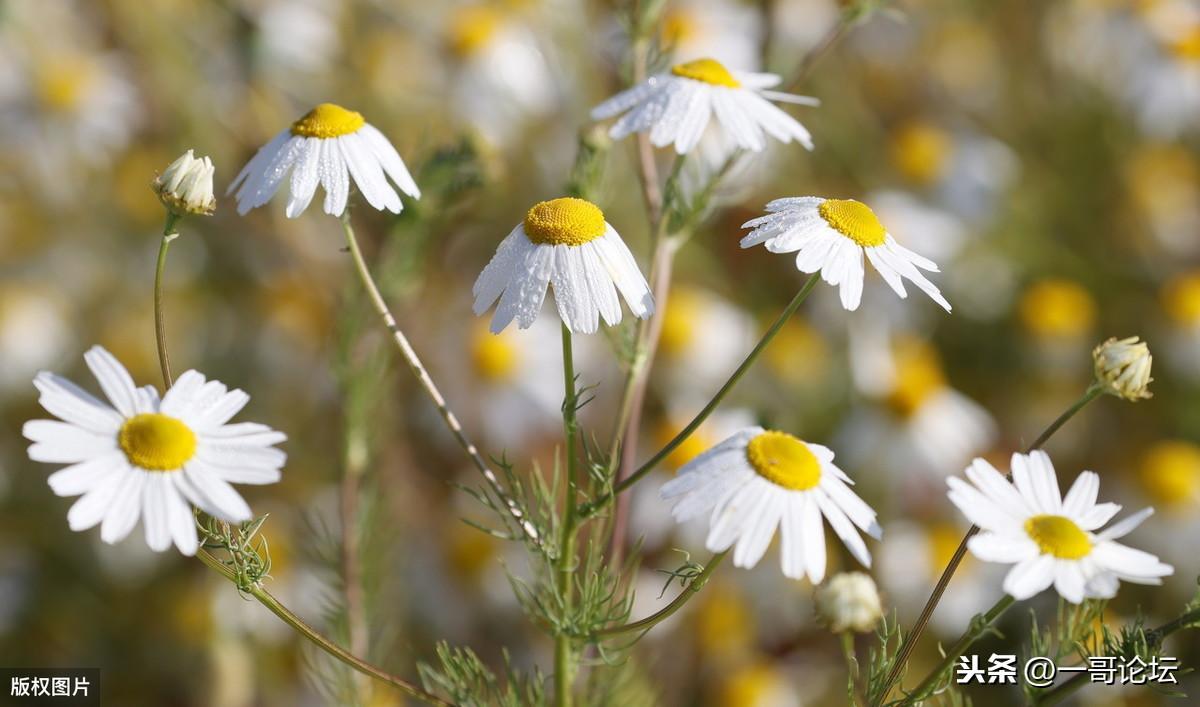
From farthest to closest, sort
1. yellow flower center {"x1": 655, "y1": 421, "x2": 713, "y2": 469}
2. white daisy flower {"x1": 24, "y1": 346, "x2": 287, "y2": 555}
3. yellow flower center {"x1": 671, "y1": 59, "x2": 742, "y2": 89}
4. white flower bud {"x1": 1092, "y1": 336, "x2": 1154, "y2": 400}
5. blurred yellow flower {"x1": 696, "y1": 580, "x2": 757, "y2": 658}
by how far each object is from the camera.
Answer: blurred yellow flower {"x1": 696, "y1": 580, "x2": 757, "y2": 658}, yellow flower center {"x1": 655, "y1": 421, "x2": 713, "y2": 469}, yellow flower center {"x1": 671, "y1": 59, "x2": 742, "y2": 89}, white flower bud {"x1": 1092, "y1": 336, "x2": 1154, "y2": 400}, white daisy flower {"x1": 24, "y1": 346, "x2": 287, "y2": 555}

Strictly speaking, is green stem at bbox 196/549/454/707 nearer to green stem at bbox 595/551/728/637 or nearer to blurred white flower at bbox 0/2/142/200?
green stem at bbox 595/551/728/637

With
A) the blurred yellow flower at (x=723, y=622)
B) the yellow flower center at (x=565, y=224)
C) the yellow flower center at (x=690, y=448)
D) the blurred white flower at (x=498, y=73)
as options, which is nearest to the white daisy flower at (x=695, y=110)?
the yellow flower center at (x=565, y=224)

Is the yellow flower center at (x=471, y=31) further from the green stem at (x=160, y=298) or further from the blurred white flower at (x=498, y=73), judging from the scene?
the green stem at (x=160, y=298)

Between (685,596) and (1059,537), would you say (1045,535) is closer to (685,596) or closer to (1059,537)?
(1059,537)

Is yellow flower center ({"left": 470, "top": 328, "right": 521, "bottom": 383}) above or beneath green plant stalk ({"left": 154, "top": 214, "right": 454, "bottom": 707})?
above

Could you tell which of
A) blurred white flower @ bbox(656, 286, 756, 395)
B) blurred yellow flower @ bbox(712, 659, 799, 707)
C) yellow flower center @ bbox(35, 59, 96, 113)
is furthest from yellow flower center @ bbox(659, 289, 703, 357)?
yellow flower center @ bbox(35, 59, 96, 113)

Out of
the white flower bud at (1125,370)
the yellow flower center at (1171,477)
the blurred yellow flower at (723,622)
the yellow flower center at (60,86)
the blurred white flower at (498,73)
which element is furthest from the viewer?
the yellow flower center at (60,86)

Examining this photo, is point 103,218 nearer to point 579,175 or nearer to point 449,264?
point 449,264
